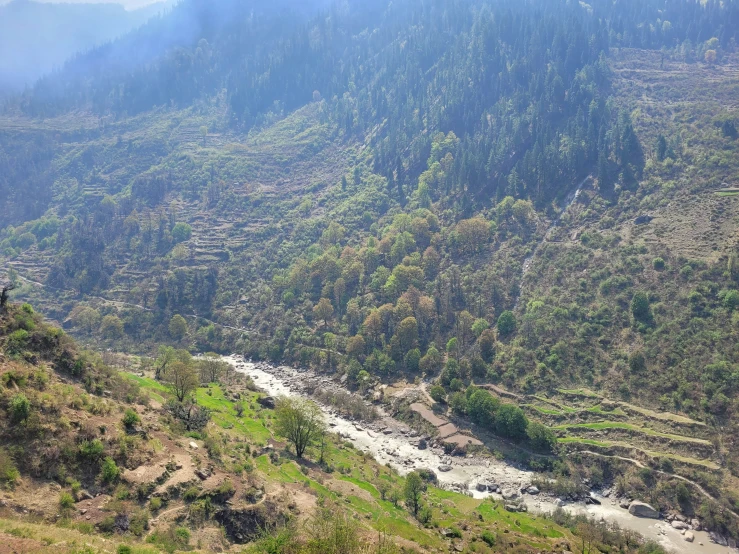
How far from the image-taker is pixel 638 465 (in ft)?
203

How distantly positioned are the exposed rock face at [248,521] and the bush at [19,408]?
15.2 m

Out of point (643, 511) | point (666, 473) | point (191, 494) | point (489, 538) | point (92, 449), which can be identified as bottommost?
point (643, 511)

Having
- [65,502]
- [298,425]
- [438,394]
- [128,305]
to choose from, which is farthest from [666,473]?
[128,305]

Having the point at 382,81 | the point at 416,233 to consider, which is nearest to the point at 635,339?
the point at 416,233

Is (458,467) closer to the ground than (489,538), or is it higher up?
closer to the ground

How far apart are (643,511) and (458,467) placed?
2315 cm

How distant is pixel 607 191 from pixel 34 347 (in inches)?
4520

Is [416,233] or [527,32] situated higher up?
[527,32]

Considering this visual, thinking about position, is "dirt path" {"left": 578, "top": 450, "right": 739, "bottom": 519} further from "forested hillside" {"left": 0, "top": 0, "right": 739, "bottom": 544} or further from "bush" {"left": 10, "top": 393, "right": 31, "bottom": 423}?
"bush" {"left": 10, "top": 393, "right": 31, "bottom": 423}

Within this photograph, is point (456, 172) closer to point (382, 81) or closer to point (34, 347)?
point (382, 81)

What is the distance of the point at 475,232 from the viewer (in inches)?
4328

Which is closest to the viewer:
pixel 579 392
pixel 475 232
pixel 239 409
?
pixel 239 409

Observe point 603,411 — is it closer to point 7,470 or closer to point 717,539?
point 717,539

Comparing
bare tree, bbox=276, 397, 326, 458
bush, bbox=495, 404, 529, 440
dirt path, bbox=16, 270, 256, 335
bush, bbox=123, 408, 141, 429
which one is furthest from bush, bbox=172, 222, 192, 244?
bush, bbox=123, 408, 141, 429
